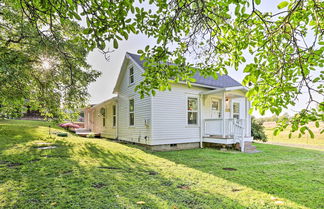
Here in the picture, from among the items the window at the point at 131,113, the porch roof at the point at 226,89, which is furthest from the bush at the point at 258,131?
the window at the point at 131,113

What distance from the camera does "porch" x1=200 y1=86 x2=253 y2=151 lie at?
30.1 ft

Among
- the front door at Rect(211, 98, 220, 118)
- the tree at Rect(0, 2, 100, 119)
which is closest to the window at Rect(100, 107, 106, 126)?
the tree at Rect(0, 2, 100, 119)

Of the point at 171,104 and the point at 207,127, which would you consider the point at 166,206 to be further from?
the point at 207,127

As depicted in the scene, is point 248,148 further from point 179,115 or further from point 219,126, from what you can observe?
point 179,115

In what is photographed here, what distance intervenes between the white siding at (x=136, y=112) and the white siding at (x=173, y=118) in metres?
0.40

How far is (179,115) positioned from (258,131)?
8154mm

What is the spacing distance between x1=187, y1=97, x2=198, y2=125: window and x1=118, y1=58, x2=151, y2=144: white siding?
8.02 ft

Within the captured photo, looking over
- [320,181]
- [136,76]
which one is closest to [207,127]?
[136,76]

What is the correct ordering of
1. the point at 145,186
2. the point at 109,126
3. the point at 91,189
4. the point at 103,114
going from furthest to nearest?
the point at 103,114, the point at 109,126, the point at 145,186, the point at 91,189

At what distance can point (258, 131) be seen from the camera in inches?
557

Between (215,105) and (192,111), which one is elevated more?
(215,105)

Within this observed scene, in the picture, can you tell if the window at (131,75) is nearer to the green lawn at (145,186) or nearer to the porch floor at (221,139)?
the porch floor at (221,139)

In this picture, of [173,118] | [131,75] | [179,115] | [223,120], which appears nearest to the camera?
[223,120]

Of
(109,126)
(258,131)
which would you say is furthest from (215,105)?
(109,126)
